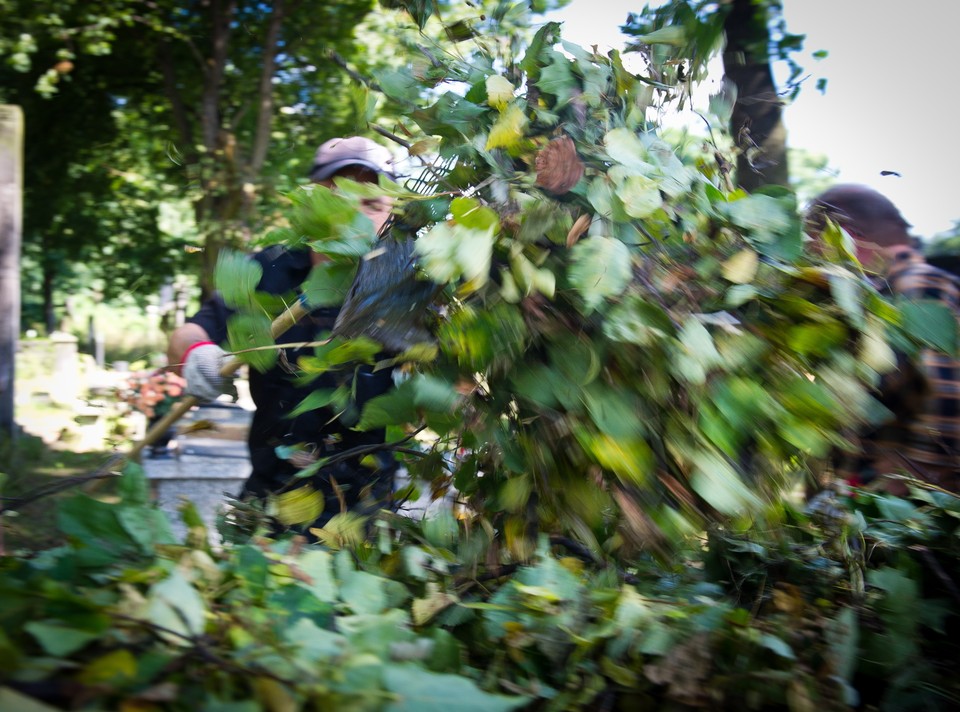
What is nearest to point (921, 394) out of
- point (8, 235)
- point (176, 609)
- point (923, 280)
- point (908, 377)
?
point (908, 377)

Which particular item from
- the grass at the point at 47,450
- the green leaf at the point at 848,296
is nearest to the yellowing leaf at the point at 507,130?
the green leaf at the point at 848,296

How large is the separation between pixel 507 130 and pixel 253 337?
54cm

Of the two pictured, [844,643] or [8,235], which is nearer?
[844,643]

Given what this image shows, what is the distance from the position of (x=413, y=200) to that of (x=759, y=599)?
838 millimetres

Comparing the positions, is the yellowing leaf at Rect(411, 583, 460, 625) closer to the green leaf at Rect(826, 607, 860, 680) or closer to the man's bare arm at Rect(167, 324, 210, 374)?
the green leaf at Rect(826, 607, 860, 680)

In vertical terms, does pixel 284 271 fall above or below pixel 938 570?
above

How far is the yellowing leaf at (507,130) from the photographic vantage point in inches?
49.3

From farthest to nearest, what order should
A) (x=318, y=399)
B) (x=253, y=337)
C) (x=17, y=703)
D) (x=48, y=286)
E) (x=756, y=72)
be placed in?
1. (x=48, y=286)
2. (x=756, y=72)
3. (x=318, y=399)
4. (x=253, y=337)
5. (x=17, y=703)

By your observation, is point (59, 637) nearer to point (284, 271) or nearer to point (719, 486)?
point (719, 486)

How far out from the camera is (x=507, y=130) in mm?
1259

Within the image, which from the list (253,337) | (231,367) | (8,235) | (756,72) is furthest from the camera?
(8,235)

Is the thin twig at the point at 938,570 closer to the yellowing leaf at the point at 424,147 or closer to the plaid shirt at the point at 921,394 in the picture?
the plaid shirt at the point at 921,394

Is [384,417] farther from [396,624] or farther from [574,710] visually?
[574,710]

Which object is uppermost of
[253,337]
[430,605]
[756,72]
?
[756,72]
